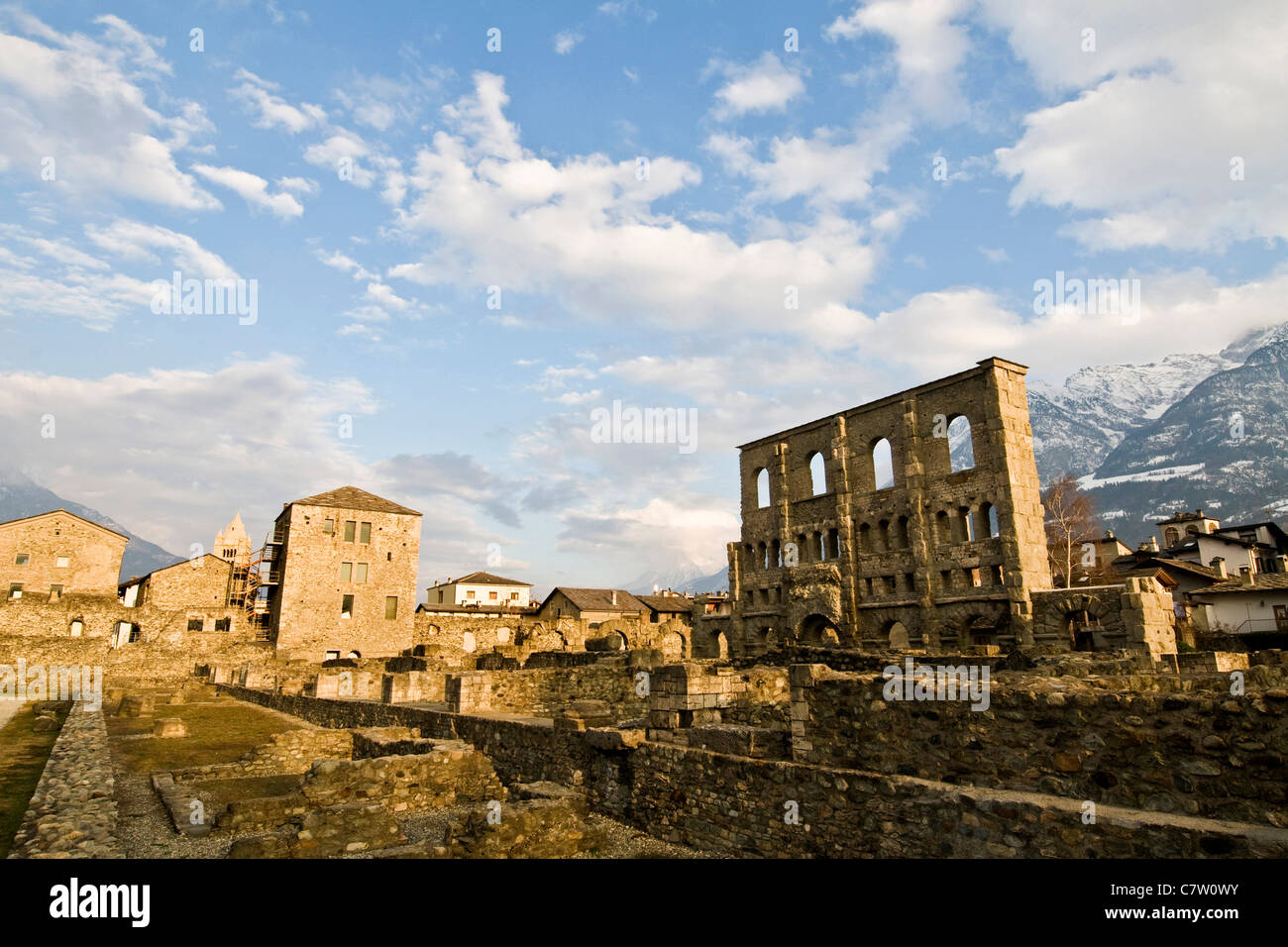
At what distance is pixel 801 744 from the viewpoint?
10.1 meters

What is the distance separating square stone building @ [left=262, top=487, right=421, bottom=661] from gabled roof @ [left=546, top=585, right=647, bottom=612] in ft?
73.8

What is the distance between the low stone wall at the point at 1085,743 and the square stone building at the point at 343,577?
51.6 metres

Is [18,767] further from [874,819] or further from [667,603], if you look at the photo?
[667,603]

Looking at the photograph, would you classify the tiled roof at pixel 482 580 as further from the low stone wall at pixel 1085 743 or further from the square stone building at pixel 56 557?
the low stone wall at pixel 1085 743

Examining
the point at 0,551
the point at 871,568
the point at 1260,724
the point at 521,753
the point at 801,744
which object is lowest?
the point at 521,753

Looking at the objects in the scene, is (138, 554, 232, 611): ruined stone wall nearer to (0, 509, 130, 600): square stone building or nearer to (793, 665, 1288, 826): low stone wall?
(0, 509, 130, 600): square stone building

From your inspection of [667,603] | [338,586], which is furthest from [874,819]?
[667,603]

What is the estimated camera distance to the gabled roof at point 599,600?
7575 centimetres

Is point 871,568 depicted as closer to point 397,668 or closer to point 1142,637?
point 1142,637

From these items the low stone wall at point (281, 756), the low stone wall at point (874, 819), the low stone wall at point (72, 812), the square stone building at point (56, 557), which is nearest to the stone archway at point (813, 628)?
the low stone wall at point (281, 756)

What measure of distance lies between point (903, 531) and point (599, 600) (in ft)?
151

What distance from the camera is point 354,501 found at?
5638 centimetres

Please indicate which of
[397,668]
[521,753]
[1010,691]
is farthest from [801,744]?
[397,668]
